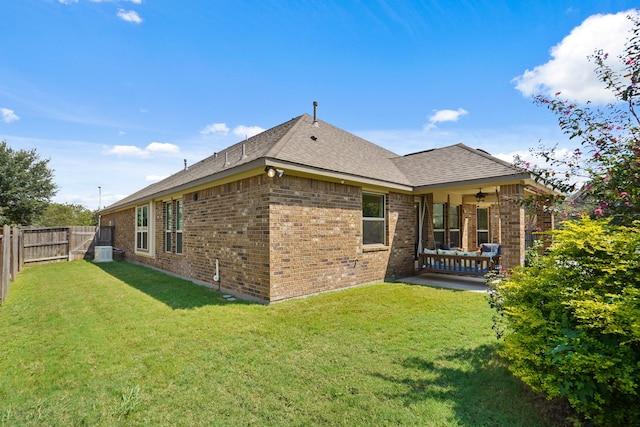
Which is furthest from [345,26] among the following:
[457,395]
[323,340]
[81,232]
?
[81,232]

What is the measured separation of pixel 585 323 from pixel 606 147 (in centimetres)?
212

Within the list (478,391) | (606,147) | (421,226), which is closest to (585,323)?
(478,391)

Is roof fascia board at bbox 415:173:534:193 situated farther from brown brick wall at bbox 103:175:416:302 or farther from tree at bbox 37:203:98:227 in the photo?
tree at bbox 37:203:98:227

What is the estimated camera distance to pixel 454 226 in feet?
40.4

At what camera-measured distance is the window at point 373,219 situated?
8641 mm

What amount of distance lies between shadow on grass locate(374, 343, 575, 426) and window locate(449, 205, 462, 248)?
8.88m

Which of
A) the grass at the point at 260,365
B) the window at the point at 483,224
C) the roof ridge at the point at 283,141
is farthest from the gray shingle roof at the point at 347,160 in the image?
the window at the point at 483,224

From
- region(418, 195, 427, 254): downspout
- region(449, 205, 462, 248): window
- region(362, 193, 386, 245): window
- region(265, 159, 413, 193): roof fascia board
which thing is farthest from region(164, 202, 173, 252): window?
region(449, 205, 462, 248): window

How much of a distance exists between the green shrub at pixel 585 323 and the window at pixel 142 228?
14.2 meters

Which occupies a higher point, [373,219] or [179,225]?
[373,219]

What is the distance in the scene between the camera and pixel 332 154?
849cm

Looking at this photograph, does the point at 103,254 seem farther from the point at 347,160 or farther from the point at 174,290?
the point at 347,160

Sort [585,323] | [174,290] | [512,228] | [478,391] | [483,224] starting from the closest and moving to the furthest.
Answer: [585,323], [478,391], [174,290], [512,228], [483,224]

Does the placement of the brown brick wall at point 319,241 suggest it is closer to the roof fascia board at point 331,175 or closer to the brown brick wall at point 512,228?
the roof fascia board at point 331,175
